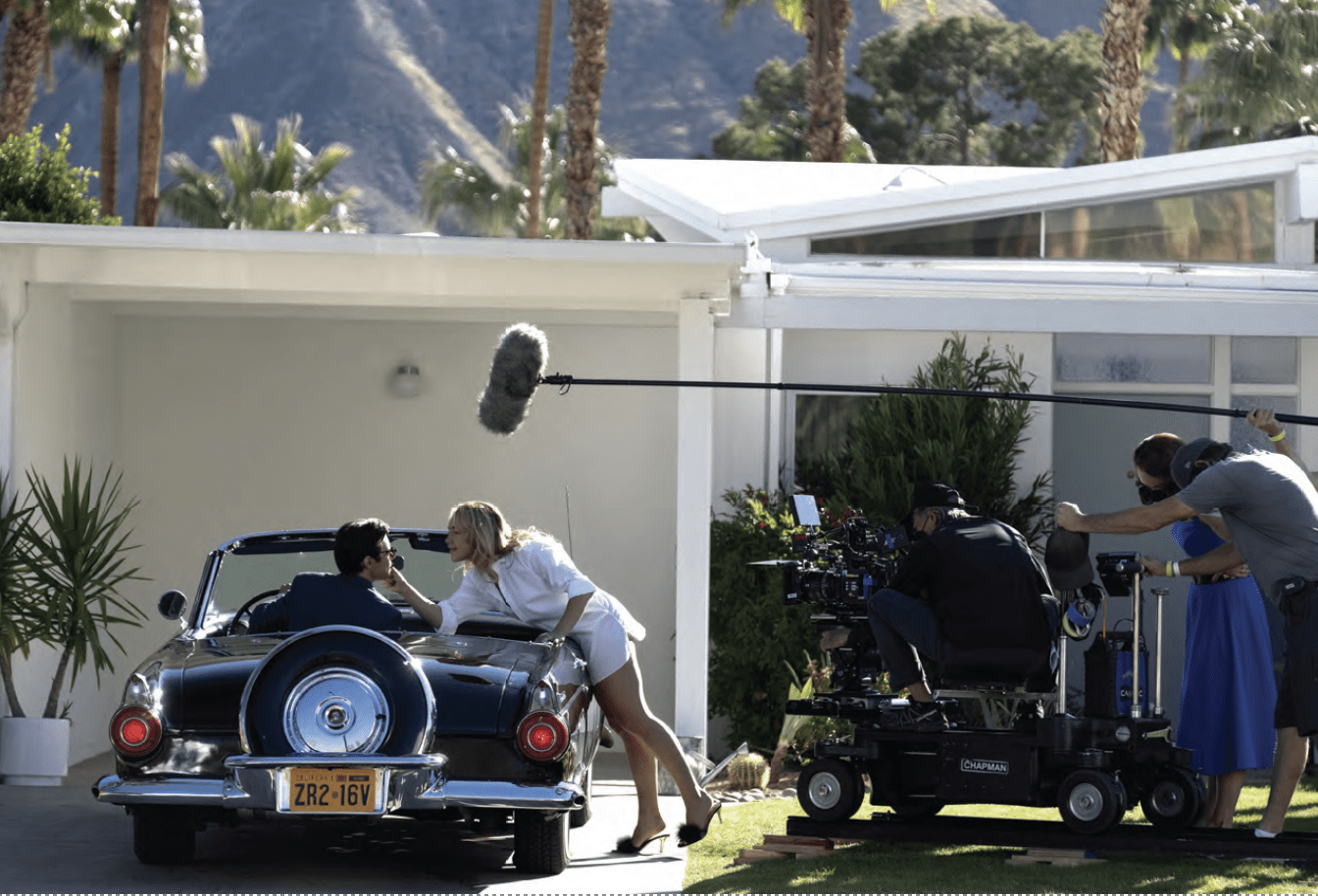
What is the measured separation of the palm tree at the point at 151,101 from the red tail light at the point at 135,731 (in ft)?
55.7

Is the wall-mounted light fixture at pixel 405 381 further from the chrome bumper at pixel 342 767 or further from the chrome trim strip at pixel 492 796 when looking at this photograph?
the chrome trim strip at pixel 492 796

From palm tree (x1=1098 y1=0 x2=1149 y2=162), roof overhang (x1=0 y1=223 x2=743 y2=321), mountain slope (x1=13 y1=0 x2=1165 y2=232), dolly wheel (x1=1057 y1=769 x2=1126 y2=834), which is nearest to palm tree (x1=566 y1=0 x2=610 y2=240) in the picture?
palm tree (x1=1098 y1=0 x2=1149 y2=162)

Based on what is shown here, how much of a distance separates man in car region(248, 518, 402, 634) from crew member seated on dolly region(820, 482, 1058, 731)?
78.0 inches

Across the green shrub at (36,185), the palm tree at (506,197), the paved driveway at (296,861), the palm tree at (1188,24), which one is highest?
the palm tree at (1188,24)

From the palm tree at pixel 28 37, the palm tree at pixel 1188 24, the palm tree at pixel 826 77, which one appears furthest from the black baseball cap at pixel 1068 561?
the palm tree at pixel 1188 24

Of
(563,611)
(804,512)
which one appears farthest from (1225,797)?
(563,611)

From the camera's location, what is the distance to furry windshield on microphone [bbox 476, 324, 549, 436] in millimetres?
7348

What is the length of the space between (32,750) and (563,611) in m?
3.56

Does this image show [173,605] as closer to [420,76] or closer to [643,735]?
[643,735]

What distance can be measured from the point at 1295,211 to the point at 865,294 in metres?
4.12

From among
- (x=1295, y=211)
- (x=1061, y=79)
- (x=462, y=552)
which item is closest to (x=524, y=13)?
(x=1061, y=79)

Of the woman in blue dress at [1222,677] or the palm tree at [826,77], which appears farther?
the palm tree at [826,77]

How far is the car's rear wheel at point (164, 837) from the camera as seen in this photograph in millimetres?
6898

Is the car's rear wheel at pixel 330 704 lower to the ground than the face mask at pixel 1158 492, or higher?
lower
